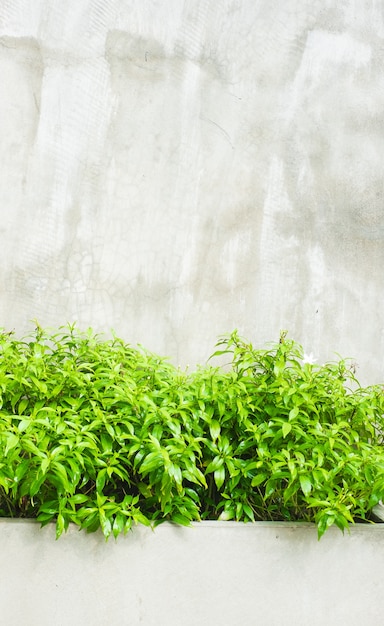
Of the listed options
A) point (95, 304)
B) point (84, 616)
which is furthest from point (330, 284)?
point (84, 616)

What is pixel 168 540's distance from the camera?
204 centimetres

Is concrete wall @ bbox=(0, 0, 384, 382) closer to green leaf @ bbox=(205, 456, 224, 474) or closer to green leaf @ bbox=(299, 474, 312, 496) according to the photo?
green leaf @ bbox=(205, 456, 224, 474)

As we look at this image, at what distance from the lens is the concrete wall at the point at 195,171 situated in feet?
9.36

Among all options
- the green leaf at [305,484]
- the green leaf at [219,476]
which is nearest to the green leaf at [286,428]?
the green leaf at [305,484]

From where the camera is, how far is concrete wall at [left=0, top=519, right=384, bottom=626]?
1961 mm

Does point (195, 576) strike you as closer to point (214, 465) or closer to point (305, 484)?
point (214, 465)

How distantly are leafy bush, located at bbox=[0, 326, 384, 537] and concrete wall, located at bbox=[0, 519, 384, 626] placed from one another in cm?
8

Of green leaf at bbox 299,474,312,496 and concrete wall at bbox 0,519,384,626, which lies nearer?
concrete wall at bbox 0,519,384,626

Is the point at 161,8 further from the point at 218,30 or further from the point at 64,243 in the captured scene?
the point at 64,243

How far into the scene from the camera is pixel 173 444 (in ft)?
6.99

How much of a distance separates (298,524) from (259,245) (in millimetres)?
1416

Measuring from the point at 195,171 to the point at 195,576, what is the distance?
1.83m

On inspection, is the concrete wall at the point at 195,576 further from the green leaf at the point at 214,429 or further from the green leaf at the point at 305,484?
the green leaf at the point at 214,429

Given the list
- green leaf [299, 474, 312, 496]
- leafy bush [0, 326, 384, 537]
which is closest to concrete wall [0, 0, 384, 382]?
leafy bush [0, 326, 384, 537]
